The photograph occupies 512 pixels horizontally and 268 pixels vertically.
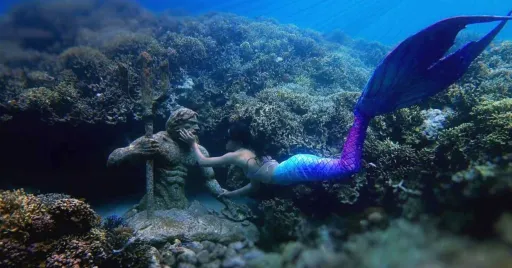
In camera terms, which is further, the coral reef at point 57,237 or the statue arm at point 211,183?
the statue arm at point 211,183

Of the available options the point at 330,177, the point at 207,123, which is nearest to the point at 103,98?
the point at 207,123

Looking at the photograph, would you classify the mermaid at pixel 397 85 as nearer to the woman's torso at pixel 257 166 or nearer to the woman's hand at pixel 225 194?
the woman's torso at pixel 257 166

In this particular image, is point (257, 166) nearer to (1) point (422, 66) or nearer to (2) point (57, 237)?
(1) point (422, 66)

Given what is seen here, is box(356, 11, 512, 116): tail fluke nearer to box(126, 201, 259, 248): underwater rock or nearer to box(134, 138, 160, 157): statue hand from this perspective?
box(126, 201, 259, 248): underwater rock

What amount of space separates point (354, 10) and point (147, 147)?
313 ft

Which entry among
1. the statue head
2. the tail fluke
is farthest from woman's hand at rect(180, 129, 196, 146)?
the tail fluke

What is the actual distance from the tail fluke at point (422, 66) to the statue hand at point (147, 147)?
12.1ft

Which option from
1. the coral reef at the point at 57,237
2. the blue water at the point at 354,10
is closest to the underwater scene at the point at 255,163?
the coral reef at the point at 57,237

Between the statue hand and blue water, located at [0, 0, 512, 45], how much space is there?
1500 inches

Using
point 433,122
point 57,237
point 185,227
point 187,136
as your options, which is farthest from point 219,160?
point 433,122

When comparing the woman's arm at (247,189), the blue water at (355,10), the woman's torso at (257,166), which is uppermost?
the blue water at (355,10)

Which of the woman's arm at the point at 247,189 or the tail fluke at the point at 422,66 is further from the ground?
the tail fluke at the point at 422,66

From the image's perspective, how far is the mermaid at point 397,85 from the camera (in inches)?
149

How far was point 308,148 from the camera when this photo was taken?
5871mm
